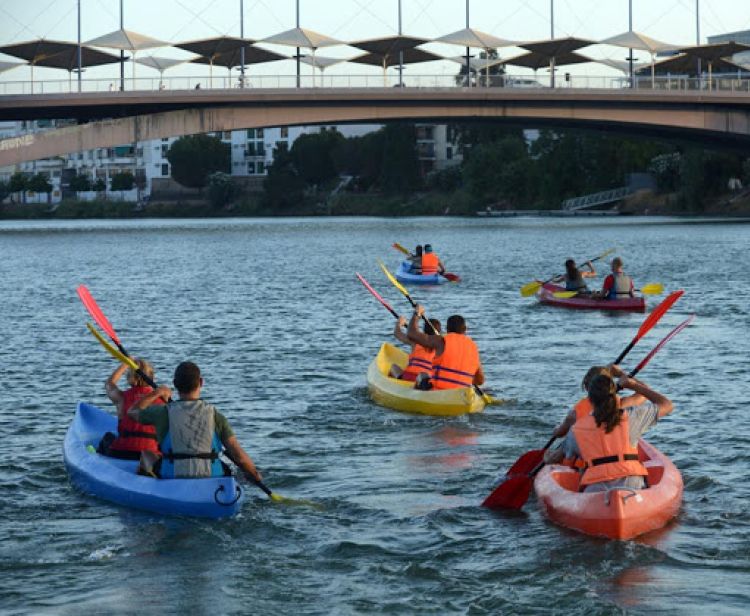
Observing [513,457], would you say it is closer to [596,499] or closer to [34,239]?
[596,499]

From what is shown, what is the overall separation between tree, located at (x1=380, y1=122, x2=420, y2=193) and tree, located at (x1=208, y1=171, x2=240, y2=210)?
792 inches

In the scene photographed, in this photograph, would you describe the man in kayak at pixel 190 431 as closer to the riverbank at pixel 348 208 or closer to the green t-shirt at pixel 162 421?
the green t-shirt at pixel 162 421

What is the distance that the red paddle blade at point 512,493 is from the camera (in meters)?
12.9

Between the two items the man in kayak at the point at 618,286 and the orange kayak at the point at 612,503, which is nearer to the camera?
the orange kayak at the point at 612,503

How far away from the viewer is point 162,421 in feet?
39.5

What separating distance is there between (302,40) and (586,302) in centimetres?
6213

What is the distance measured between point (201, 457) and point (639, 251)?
4806cm

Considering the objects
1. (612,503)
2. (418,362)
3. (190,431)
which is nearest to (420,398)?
(418,362)

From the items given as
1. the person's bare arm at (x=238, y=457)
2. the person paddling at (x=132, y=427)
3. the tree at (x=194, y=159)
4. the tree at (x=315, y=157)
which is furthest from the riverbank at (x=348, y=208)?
the person's bare arm at (x=238, y=457)

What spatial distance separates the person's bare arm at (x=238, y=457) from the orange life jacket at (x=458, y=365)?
500 cm

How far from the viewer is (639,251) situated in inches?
2312

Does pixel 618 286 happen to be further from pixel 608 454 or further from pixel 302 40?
pixel 302 40

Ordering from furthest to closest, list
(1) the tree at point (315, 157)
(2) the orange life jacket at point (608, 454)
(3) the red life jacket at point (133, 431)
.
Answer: (1) the tree at point (315, 157) < (3) the red life jacket at point (133, 431) < (2) the orange life jacket at point (608, 454)

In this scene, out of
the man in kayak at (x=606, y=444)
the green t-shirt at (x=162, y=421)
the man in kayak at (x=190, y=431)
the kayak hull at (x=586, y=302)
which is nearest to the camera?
the man in kayak at (x=606, y=444)
